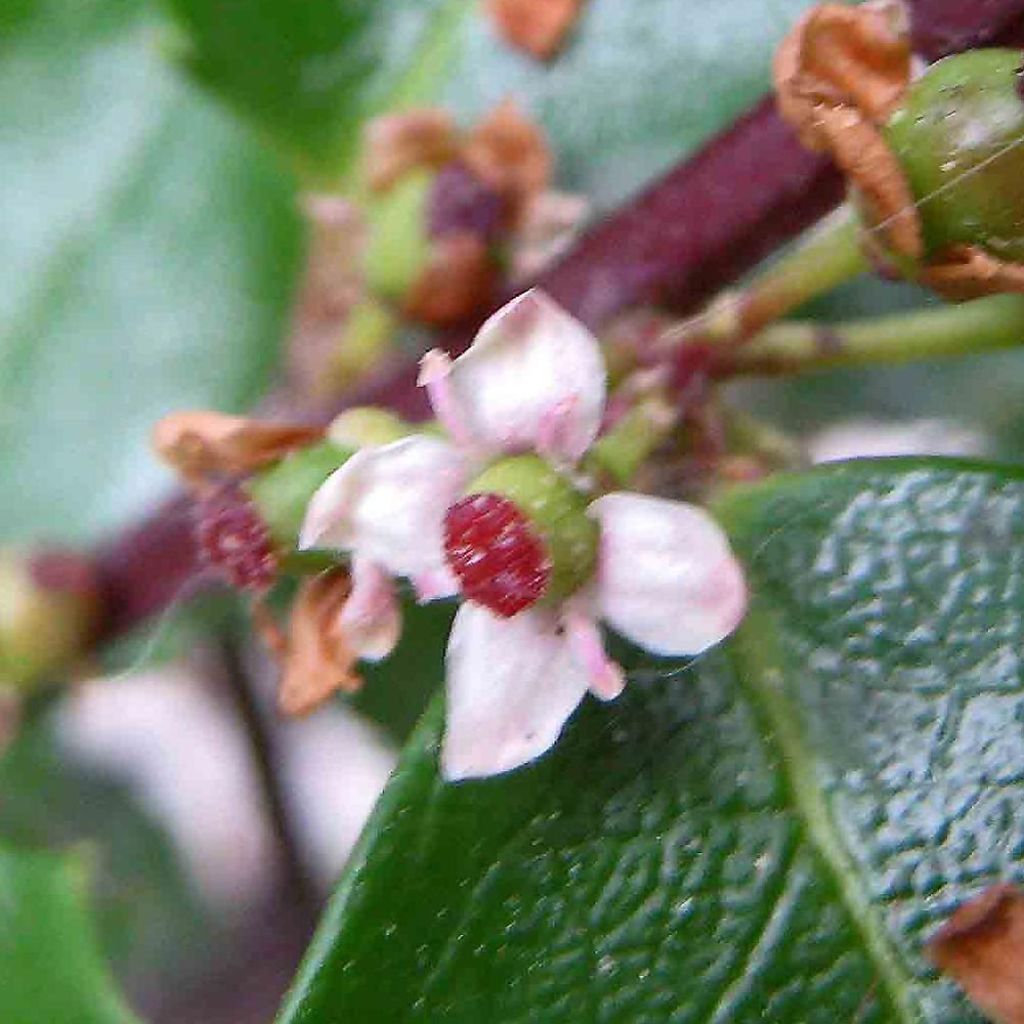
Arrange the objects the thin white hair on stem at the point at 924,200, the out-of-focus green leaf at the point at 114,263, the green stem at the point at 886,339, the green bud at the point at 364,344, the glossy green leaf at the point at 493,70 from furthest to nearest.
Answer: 1. the out-of-focus green leaf at the point at 114,263
2. the green bud at the point at 364,344
3. the glossy green leaf at the point at 493,70
4. the green stem at the point at 886,339
5. the thin white hair on stem at the point at 924,200

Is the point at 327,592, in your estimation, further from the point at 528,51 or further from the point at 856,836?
the point at 528,51

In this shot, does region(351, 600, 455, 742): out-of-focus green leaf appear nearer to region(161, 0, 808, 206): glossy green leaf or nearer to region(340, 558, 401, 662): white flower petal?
region(340, 558, 401, 662): white flower petal

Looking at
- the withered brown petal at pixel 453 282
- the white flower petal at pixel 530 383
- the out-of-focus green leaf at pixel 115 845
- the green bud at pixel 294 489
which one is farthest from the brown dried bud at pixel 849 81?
the out-of-focus green leaf at pixel 115 845

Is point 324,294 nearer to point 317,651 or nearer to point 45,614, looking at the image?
point 45,614

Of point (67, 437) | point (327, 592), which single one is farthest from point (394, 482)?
point (67, 437)

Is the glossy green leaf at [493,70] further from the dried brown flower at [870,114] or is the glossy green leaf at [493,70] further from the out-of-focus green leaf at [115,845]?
the out-of-focus green leaf at [115,845]

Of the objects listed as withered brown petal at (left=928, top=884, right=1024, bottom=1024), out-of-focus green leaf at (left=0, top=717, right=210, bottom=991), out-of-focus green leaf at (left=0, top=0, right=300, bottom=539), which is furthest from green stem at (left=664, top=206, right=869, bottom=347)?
out-of-focus green leaf at (left=0, top=717, right=210, bottom=991)
